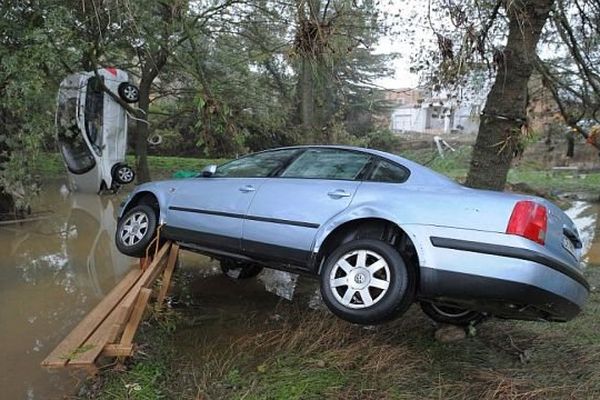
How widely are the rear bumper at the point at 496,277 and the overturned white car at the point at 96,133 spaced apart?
10.4 metres

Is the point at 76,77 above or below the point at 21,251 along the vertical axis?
above

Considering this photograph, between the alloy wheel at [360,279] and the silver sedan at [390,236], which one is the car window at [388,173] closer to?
the silver sedan at [390,236]

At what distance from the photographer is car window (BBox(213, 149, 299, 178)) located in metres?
4.90

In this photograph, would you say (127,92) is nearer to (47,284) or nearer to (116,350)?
(47,284)

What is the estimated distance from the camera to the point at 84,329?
3.96 meters

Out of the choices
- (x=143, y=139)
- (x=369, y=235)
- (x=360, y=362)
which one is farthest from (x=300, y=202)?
(x=143, y=139)

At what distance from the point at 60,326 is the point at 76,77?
8.02 metres

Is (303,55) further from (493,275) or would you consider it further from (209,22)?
(209,22)

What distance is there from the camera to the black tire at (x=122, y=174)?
14.0m

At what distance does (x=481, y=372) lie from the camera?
12.3 feet

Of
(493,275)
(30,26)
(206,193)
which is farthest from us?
(30,26)

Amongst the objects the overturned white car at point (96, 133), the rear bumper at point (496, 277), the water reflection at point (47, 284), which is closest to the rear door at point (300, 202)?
the rear bumper at point (496, 277)

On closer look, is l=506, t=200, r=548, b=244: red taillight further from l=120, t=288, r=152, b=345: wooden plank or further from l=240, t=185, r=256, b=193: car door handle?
l=120, t=288, r=152, b=345: wooden plank

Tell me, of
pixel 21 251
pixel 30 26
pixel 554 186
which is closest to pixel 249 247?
pixel 30 26
